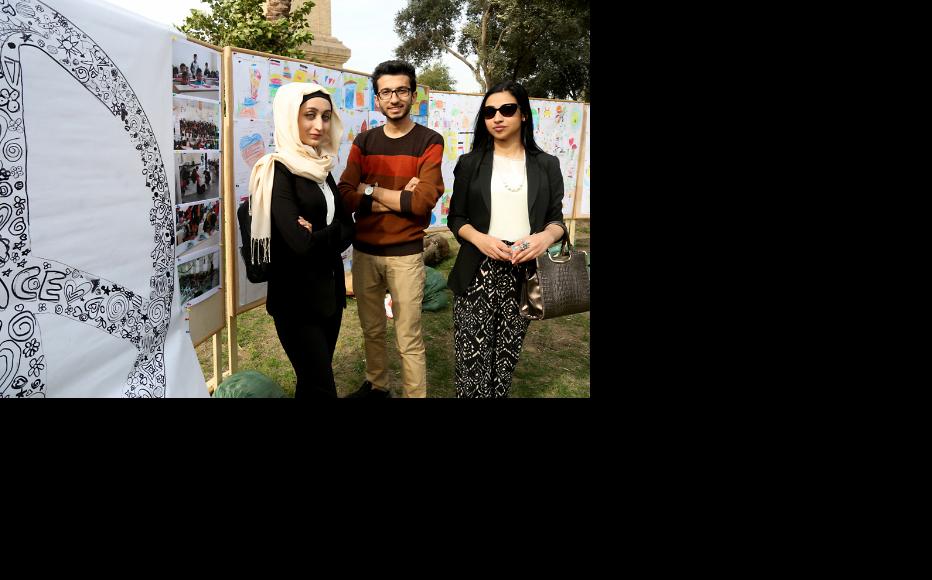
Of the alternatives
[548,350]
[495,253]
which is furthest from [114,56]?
[548,350]

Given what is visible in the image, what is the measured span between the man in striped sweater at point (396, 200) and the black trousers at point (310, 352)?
47 cm

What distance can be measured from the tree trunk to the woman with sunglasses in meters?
7.41

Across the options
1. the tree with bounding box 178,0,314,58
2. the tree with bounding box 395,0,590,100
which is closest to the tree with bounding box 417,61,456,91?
the tree with bounding box 395,0,590,100

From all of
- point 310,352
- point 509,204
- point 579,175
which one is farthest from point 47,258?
point 579,175

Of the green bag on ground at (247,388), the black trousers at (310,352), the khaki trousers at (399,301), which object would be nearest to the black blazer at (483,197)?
the khaki trousers at (399,301)

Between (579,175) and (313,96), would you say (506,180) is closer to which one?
(313,96)

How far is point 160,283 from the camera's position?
1.92 metres

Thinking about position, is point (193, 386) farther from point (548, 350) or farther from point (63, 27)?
point (548, 350)

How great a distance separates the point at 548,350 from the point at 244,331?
253 cm

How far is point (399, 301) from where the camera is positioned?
2746 millimetres

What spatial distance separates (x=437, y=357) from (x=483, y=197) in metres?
1.94

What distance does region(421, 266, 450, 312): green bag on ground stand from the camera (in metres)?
5.20

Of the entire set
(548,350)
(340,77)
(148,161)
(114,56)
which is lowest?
(548,350)

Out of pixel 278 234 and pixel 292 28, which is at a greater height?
pixel 292 28
